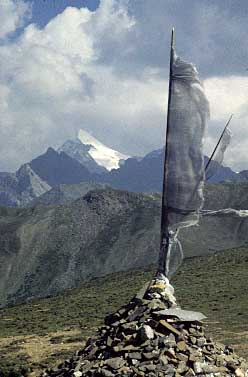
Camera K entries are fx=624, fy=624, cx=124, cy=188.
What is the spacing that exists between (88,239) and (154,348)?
13407cm

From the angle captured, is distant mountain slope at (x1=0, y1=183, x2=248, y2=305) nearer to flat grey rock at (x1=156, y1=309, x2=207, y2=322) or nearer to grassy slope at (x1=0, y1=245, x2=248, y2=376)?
grassy slope at (x1=0, y1=245, x2=248, y2=376)

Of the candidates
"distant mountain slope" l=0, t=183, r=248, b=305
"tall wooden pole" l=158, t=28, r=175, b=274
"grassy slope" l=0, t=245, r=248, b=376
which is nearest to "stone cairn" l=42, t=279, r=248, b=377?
"tall wooden pole" l=158, t=28, r=175, b=274

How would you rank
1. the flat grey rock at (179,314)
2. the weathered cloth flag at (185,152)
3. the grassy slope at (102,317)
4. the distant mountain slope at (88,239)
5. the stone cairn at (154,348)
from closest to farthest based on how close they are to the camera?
1. the stone cairn at (154,348)
2. the flat grey rock at (179,314)
3. the weathered cloth flag at (185,152)
4. the grassy slope at (102,317)
5. the distant mountain slope at (88,239)

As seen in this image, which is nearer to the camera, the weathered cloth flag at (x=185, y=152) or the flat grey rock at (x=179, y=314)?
the flat grey rock at (x=179, y=314)

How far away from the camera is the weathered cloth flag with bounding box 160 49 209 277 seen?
59.4ft

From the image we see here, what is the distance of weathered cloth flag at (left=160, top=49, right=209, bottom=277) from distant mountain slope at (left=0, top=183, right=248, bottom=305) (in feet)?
325

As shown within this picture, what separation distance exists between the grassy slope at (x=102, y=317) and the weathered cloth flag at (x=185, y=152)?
13.0 meters

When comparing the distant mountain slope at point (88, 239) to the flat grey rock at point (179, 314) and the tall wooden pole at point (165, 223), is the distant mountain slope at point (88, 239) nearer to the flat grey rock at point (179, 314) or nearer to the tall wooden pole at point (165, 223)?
the tall wooden pole at point (165, 223)

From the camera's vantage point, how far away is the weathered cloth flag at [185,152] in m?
18.1

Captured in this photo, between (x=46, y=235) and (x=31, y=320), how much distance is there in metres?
95.6

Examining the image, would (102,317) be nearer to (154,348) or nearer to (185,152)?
(154,348)

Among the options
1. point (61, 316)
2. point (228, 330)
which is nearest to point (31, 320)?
point (61, 316)

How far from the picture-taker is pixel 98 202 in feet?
566

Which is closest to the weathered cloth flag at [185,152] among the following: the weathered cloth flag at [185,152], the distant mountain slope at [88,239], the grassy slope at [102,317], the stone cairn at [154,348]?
the weathered cloth flag at [185,152]
